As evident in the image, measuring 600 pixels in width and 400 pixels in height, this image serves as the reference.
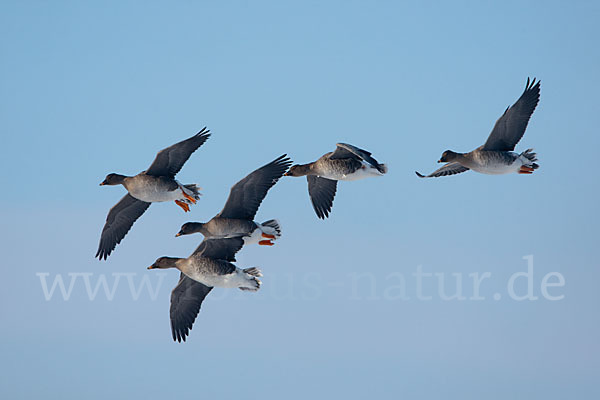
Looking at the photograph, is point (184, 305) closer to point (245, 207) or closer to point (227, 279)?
point (227, 279)

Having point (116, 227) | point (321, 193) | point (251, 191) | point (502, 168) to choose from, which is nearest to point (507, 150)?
point (502, 168)

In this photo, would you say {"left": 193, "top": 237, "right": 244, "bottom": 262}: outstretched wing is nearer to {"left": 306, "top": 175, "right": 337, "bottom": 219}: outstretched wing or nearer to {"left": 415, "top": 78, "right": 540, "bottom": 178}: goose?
{"left": 306, "top": 175, "right": 337, "bottom": 219}: outstretched wing

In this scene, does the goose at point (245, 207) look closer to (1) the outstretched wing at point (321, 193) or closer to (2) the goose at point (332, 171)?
(2) the goose at point (332, 171)

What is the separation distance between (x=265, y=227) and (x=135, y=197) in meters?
3.81

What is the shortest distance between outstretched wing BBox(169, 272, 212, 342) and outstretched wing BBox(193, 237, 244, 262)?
0.94m

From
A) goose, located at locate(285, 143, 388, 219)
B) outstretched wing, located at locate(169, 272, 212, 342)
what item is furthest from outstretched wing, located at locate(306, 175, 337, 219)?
outstretched wing, located at locate(169, 272, 212, 342)

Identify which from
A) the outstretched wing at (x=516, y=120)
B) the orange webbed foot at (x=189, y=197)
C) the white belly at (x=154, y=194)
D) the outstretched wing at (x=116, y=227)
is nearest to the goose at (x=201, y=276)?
the white belly at (x=154, y=194)

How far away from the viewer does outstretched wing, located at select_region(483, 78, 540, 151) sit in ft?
76.2

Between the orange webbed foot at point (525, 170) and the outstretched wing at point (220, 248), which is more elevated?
the orange webbed foot at point (525, 170)

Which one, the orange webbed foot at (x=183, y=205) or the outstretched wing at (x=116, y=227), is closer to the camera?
the orange webbed foot at (x=183, y=205)

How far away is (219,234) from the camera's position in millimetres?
22484

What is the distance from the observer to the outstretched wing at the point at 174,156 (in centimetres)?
2339

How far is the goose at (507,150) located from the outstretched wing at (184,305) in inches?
281

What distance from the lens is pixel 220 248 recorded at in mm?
22578
